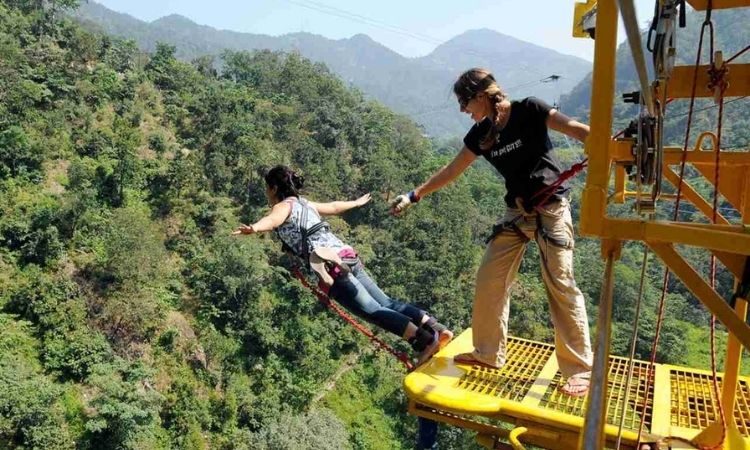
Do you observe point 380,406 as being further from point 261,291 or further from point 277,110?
point 277,110

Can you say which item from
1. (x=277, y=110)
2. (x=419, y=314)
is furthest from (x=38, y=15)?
(x=419, y=314)

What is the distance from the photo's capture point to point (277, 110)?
39844 mm

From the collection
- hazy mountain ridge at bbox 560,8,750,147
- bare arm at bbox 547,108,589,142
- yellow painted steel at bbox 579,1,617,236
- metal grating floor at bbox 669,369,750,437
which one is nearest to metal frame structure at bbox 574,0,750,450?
yellow painted steel at bbox 579,1,617,236

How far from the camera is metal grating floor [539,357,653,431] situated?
2.42 metres

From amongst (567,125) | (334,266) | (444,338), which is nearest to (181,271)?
(334,266)

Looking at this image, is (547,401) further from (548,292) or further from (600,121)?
(600,121)

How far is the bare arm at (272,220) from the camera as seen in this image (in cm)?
315

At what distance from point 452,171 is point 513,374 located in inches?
41.2

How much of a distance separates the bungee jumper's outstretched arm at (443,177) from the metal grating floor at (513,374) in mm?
941

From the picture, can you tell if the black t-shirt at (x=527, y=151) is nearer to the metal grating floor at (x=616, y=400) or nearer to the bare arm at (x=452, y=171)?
the bare arm at (x=452, y=171)

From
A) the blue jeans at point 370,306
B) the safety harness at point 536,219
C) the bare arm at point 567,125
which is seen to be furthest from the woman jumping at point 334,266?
the bare arm at point 567,125

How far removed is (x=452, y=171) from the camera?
309 cm

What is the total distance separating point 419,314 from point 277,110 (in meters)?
37.8

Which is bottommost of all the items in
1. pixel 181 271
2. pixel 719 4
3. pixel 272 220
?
pixel 181 271
